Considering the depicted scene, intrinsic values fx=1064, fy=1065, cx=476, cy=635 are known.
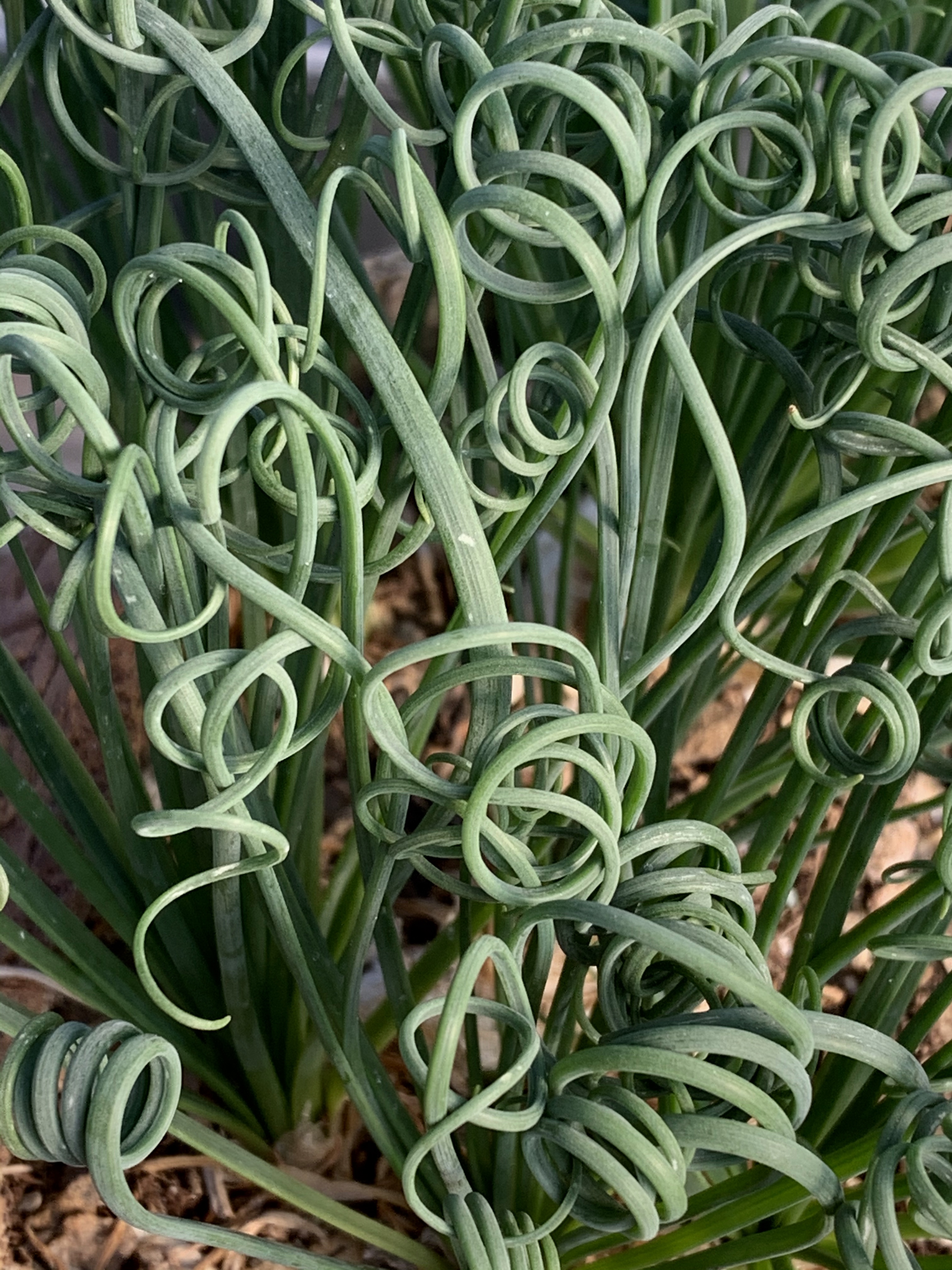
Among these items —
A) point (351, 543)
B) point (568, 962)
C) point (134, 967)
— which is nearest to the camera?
point (351, 543)

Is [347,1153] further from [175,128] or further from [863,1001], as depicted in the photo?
[175,128]

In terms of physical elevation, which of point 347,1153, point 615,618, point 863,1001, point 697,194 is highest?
point 697,194

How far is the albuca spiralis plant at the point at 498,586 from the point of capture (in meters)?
0.24

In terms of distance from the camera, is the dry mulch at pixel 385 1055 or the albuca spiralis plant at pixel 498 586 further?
the dry mulch at pixel 385 1055

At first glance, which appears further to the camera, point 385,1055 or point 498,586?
point 385,1055

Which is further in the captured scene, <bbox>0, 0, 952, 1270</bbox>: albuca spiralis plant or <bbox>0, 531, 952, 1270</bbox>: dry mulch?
<bbox>0, 531, 952, 1270</bbox>: dry mulch

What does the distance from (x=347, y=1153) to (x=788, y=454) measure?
0.38 metres

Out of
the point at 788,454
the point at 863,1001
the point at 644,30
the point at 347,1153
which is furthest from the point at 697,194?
the point at 347,1153

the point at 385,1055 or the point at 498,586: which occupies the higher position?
the point at 498,586

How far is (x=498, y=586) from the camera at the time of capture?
0.84 ft

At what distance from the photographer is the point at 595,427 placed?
260 mm

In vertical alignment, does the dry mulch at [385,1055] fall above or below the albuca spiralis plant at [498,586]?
below

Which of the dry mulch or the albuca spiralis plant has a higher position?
the albuca spiralis plant

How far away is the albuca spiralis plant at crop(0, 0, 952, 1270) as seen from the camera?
24 centimetres
